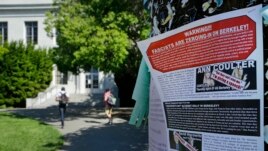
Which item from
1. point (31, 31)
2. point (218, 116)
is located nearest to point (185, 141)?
point (218, 116)

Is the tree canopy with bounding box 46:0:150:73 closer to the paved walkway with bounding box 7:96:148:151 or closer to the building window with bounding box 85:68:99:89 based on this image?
the paved walkway with bounding box 7:96:148:151

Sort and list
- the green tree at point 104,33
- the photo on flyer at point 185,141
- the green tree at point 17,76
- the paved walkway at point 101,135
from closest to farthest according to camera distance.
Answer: the photo on flyer at point 185,141 < the paved walkway at point 101,135 < the green tree at point 104,33 < the green tree at point 17,76

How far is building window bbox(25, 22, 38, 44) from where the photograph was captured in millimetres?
48513

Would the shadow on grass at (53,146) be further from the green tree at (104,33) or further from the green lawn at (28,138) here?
the green tree at (104,33)

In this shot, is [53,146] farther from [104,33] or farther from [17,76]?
[17,76]

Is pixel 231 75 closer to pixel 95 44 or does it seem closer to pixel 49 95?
pixel 95 44

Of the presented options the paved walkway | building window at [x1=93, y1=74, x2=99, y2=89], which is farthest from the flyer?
building window at [x1=93, y1=74, x2=99, y2=89]

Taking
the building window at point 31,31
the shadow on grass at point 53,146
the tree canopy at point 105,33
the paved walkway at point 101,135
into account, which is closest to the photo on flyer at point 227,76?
the paved walkway at point 101,135

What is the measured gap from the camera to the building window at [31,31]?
1910 inches

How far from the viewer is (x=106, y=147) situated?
15.0 metres

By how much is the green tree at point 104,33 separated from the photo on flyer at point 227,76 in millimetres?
20689

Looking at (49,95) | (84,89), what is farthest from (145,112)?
(84,89)

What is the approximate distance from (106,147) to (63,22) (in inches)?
469

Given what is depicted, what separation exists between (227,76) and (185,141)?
41cm
